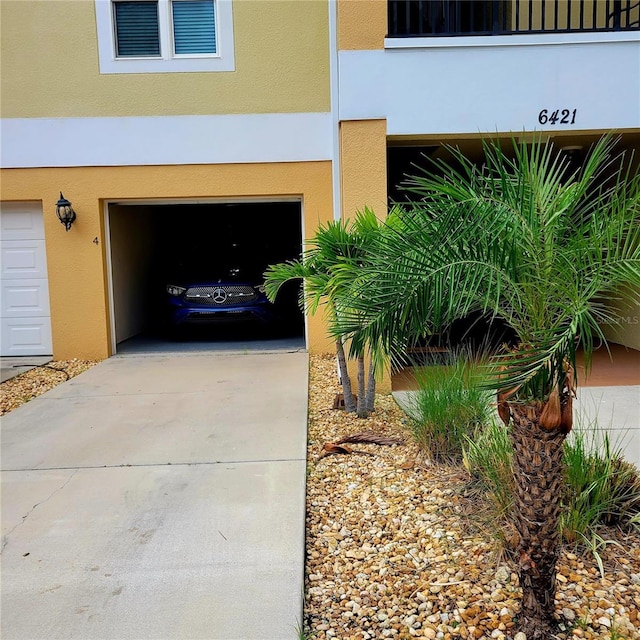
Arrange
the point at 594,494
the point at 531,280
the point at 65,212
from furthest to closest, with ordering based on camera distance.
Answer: the point at 65,212 < the point at 594,494 < the point at 531,280

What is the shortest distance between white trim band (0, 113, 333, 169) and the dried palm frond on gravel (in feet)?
8.85

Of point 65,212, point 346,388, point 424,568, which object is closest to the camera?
point 424,568

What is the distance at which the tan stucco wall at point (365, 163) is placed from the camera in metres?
5.39

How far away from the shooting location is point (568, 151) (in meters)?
7.38

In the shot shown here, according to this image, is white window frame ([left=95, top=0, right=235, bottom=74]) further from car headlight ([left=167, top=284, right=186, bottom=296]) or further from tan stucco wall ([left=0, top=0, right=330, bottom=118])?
car headlight ([left=167, top=284, right=186, bottom=296])

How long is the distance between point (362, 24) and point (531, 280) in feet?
13.9

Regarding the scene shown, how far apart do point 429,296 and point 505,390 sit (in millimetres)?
445

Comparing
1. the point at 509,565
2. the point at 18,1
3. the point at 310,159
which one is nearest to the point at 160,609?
the point at 509,565

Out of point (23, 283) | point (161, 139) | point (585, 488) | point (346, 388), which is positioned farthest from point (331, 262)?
point (23, 283)

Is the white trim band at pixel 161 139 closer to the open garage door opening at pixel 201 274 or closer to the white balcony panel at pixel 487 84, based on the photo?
the open garage door opening at pixel 201 274

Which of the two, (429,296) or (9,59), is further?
(9,59)

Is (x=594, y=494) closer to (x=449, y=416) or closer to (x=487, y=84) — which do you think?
(x=449, y=416)

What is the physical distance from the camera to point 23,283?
25.9 ft

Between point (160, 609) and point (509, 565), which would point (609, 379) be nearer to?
point (509, 565)
